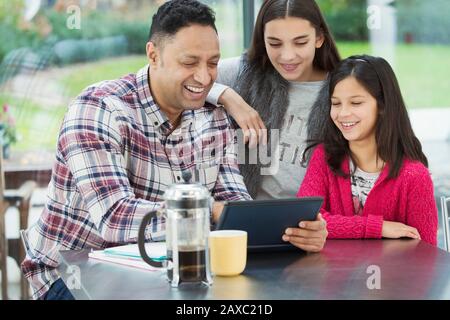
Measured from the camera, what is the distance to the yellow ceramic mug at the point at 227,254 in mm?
1645

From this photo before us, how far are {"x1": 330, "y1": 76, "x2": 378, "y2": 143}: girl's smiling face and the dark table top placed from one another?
48 cm

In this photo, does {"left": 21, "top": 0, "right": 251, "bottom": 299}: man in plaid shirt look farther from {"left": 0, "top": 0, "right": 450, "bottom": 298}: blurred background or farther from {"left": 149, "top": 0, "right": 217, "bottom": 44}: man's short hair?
{"left": 0, "top": 0, "right": 450, "bottom": 298}: blurred background

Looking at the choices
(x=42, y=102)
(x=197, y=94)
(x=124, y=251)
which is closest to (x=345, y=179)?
(x=197, y=94)

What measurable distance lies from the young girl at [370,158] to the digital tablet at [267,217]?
13.2 inches

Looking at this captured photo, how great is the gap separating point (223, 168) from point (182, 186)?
0.78m

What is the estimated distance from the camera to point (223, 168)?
7.72ft

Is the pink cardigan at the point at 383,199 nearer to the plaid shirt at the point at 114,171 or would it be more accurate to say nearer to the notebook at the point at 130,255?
the plaid shirt at the point at 114,171

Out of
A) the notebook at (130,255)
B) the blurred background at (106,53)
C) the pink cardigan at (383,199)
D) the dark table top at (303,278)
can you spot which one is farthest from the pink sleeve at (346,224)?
the blurred background at (106,53)

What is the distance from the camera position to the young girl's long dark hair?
7.55 feet

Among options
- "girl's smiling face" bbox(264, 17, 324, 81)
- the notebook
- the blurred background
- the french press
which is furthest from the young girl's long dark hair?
the blurred background

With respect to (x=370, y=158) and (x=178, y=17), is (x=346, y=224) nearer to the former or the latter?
(x=370, y=158)

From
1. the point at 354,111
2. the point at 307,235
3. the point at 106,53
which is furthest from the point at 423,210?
the point at 106,53

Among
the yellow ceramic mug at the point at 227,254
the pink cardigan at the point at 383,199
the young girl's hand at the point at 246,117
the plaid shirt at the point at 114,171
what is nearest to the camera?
the yellow ceramic mug at the point at 227,254

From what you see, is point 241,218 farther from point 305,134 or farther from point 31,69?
point 31,69
